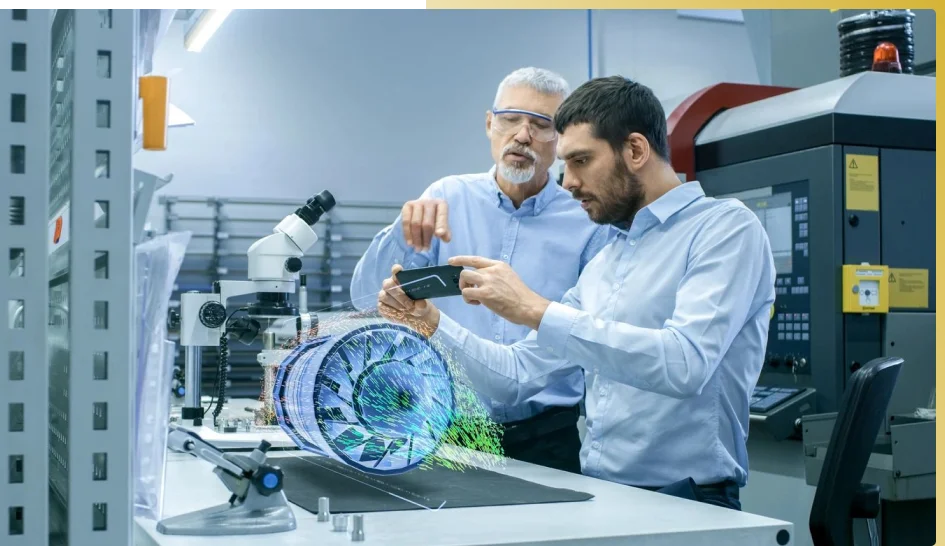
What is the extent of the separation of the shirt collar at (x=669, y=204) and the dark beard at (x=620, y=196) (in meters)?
0.04

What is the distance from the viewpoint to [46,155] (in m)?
0.91

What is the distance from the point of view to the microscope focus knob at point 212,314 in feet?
9.26

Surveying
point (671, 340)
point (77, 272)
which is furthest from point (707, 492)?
point (77, 272)

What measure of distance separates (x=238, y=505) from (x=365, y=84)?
7092 mm

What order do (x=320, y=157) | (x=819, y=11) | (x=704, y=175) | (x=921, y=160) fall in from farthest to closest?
(x=320, y=157) < (x=819, y=11) < (x=704, y=175) < (x=921, y=160)

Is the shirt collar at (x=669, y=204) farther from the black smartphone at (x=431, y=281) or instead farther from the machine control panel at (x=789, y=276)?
the machine control panel at (x=789, y=276)

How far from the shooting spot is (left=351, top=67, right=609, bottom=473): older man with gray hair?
8.51ft

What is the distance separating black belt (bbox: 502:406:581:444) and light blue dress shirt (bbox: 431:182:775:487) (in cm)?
31

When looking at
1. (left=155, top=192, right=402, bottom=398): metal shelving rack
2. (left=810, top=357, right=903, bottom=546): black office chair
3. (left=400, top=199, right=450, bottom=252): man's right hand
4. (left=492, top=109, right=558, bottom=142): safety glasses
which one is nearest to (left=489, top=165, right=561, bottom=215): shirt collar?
(left=492, top=109, right=558, bottom=142): safety glasses

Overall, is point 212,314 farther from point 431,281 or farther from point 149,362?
point 149,362

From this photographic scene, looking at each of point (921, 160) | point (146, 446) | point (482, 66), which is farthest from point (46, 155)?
point (482, 66)

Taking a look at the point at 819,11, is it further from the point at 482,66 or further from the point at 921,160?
the point at 482,66

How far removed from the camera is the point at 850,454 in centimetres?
231

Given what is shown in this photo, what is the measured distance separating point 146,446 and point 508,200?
1731 mm
